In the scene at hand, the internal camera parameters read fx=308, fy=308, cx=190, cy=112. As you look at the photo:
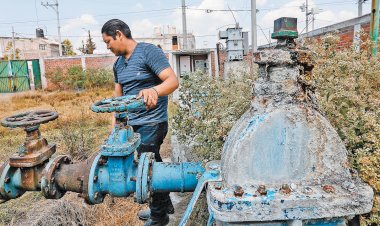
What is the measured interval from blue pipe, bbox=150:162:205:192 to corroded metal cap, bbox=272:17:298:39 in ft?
2.16

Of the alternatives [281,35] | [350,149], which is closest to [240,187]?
[281,35]

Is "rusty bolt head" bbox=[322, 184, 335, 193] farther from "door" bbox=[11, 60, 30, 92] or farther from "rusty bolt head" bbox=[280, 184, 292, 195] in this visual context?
"door" bbox=[11, 60, 30, 92]

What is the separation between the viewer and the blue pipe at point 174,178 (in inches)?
53.0

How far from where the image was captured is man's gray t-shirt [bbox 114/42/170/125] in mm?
2213

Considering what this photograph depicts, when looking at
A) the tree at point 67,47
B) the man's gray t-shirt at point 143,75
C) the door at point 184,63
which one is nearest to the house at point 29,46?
the tree at point 67,47

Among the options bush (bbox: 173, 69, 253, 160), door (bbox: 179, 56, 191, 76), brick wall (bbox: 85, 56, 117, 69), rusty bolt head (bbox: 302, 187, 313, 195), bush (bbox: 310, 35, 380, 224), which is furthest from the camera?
brick wall (bbox: 85, 56, 117, 69)

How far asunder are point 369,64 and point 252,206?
4.44 feet

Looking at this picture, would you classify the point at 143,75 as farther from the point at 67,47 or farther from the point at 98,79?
the point at 67,47

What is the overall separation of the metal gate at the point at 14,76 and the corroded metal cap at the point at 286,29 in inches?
927

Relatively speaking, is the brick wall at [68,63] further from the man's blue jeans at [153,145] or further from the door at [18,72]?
the man's blue jeans at [153,145]

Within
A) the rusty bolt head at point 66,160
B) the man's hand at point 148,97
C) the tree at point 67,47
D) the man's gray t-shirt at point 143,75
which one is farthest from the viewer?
the tree at point 67,47

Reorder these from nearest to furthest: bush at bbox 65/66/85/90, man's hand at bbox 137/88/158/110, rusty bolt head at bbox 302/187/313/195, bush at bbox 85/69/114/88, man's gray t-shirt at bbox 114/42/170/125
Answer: rusty bolt head at bbox 302/187/313/195 → man's hand at bbox 137/88/158/110 → man's gray t-shirt at bbox 114/42/170/125 → bush at bbox 85/69/114/88 → bush at bbox 65/66/85/90

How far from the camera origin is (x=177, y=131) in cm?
281

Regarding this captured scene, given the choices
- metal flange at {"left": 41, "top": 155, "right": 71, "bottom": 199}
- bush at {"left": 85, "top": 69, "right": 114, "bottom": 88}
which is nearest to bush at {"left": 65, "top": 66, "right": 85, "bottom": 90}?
bush at {"left": 85, "top": 69, "right": 114, "bottom": 88}
